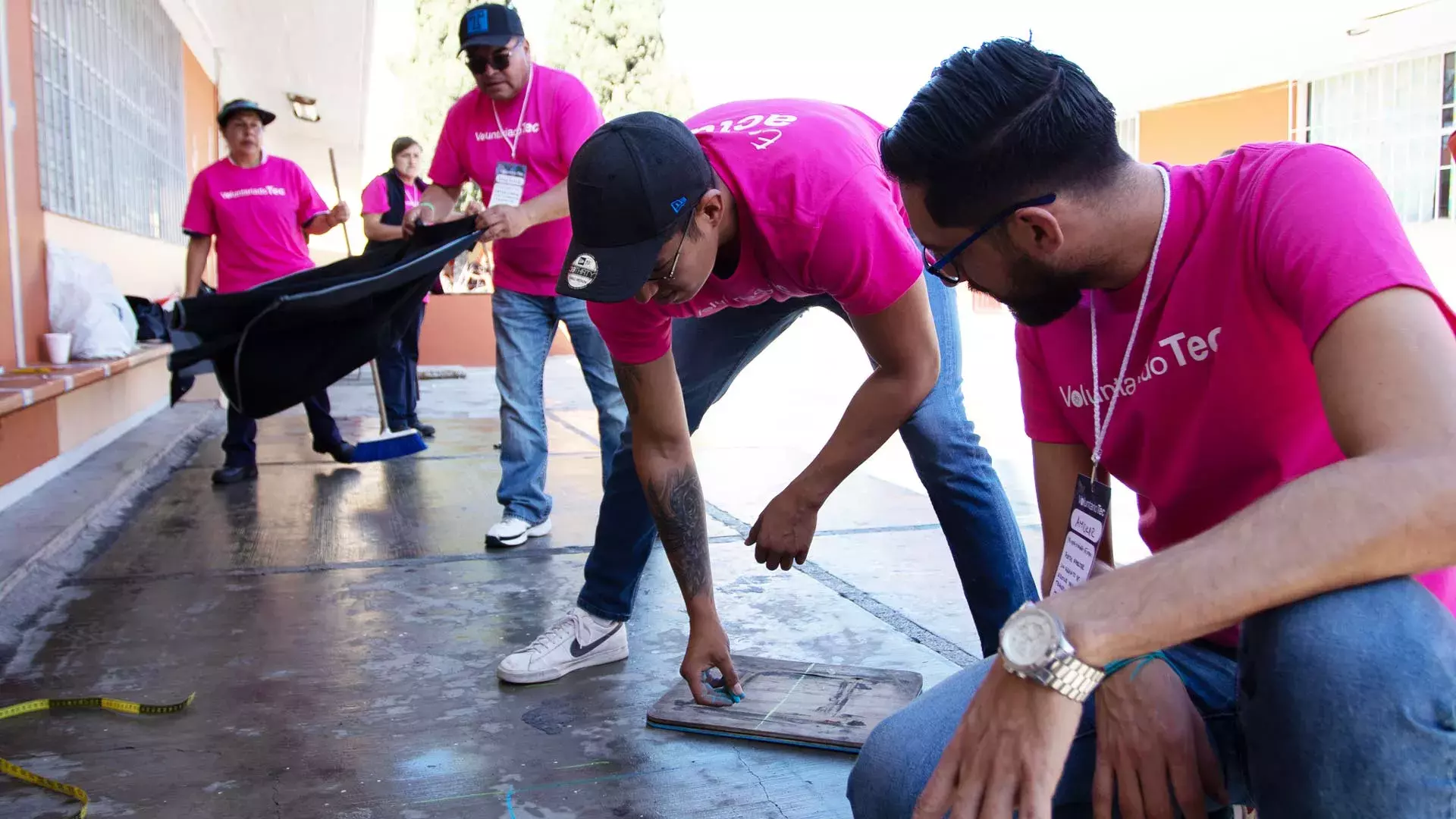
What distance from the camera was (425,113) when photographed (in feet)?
62.3

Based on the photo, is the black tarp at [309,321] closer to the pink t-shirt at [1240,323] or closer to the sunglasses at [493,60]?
the sunglasses at [493,60]

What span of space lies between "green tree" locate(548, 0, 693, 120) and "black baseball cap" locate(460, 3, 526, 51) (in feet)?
55.4

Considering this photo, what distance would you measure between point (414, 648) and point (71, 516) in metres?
2.15

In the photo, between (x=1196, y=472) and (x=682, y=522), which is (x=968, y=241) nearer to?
(x=1196, y=472)

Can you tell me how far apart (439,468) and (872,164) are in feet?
13.7

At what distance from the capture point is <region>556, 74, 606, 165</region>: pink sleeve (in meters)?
4.02

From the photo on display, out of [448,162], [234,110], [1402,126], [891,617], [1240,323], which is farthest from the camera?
[1402,126]

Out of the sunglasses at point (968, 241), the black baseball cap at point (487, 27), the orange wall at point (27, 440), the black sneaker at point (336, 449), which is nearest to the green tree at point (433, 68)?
the black sneaker at point (336, 449)

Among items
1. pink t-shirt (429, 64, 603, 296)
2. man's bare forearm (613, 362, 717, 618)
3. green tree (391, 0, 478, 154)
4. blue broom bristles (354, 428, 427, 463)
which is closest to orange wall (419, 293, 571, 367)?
green tree (391, 0, 478, 154)

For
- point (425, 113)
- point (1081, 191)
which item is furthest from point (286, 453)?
point (425, 113)

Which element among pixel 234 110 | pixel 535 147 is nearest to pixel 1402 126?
pixel 535 147

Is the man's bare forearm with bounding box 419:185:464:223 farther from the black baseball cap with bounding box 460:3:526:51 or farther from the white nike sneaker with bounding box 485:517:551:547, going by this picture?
the white nike sneaker with bounding box 485:517:551:547

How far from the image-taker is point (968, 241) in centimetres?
138

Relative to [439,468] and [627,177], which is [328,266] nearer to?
[439,468]
